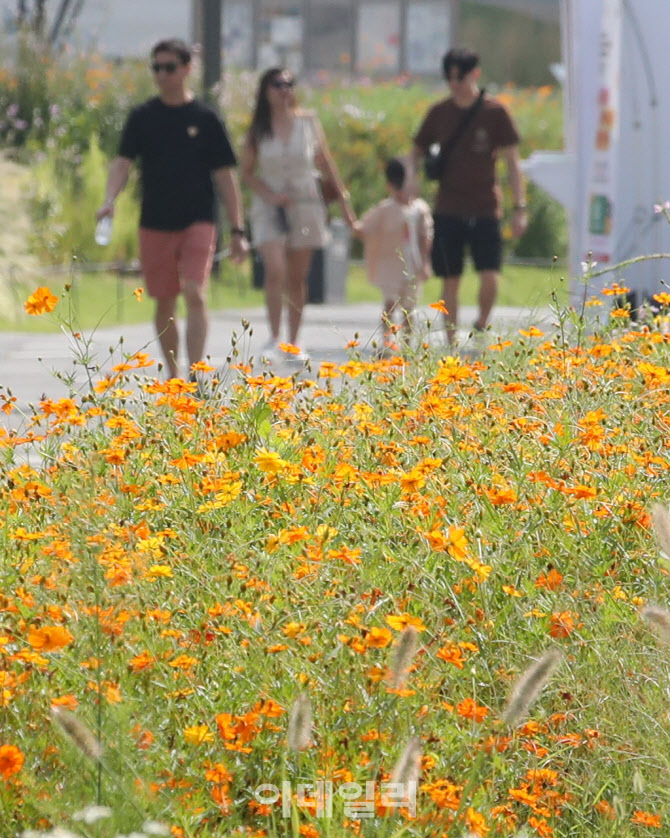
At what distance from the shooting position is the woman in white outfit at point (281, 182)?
11.1 metres

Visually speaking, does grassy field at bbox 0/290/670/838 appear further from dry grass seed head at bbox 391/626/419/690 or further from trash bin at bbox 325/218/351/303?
trash bin at bbox 325/218/351/303

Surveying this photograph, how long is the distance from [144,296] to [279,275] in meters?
2.23

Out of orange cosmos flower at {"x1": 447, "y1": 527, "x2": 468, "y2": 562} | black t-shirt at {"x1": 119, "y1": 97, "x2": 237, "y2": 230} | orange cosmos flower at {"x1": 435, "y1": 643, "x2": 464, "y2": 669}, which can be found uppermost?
black t-shirt at {"x1": 119, "y1": 97, "x2": 237, "y2": 230}

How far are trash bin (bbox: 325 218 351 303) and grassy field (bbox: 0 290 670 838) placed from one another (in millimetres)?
11549

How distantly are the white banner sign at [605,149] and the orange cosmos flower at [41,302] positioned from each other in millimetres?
6292

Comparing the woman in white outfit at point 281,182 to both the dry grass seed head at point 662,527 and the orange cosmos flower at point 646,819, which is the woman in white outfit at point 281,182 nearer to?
the orange cosmos flower at point 646,819

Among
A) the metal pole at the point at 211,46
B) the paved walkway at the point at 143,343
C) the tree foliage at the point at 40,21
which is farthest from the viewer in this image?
the tree foliage at the point at 40,21

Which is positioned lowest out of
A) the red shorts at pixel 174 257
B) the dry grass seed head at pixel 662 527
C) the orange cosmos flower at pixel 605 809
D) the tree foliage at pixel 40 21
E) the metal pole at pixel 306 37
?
the orange cosmos flower at pixel 605 809

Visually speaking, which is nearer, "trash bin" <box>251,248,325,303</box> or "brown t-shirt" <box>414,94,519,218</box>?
"brown t-shirt" <box>414,94,519,218</box>

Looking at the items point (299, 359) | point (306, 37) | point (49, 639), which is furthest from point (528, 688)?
point (306, 37)

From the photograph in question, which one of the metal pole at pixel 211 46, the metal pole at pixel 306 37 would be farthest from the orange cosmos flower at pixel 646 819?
the metal pole at pixel 306 37

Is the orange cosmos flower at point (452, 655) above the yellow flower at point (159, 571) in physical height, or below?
below

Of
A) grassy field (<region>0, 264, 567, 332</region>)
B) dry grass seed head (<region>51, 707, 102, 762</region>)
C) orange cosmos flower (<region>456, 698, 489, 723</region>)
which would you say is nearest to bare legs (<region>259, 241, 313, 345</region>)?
grassy field (<region>0, 264, 567, 332</region>)

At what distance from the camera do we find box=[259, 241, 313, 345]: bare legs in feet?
36.4
